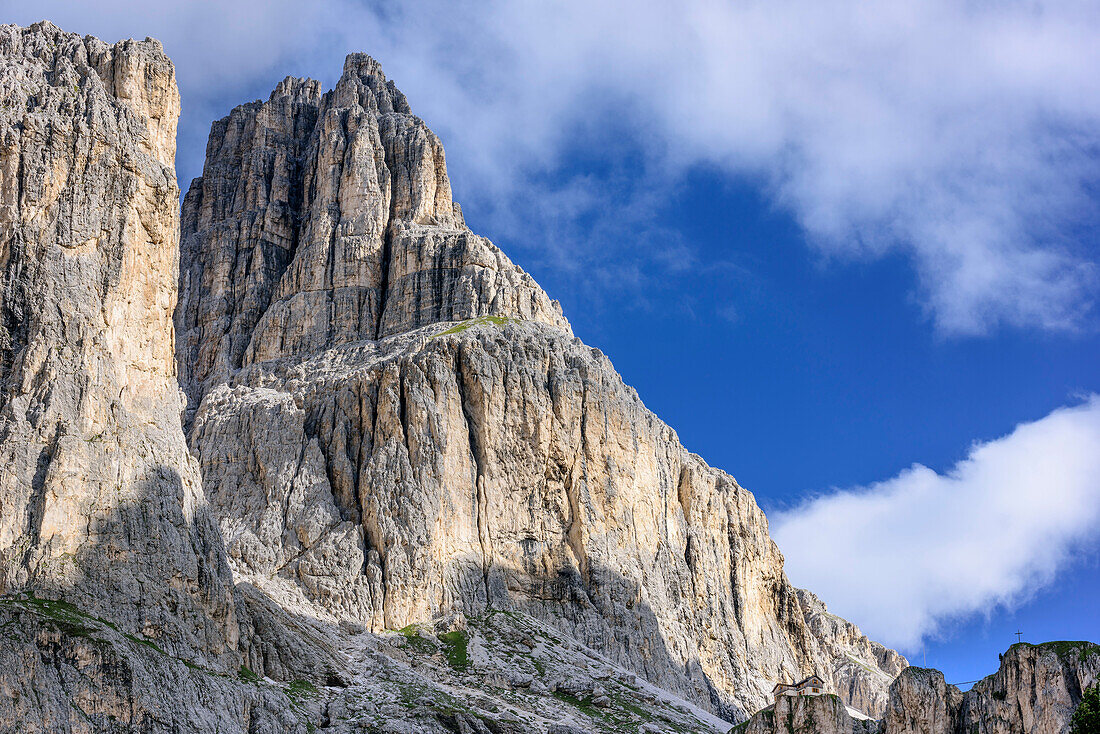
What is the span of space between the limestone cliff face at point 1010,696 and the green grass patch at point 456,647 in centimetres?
6624

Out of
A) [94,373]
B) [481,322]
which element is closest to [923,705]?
[94,373]

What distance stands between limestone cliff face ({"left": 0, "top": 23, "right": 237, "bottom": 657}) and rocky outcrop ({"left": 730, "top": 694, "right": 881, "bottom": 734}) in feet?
151

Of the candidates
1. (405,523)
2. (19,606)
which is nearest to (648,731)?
(405,523)

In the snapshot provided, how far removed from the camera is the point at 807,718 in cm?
8319

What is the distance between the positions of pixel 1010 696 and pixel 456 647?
7729 centimetres

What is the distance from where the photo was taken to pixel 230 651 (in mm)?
110188

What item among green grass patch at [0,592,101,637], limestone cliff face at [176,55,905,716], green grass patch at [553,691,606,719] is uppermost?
limestone cliff face at [176,55,905,716]

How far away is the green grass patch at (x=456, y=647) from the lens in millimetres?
140875

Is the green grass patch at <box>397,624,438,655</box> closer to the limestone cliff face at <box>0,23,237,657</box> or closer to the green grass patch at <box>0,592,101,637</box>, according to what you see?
the limestone cliff face at <box>0,23,237,657</box>

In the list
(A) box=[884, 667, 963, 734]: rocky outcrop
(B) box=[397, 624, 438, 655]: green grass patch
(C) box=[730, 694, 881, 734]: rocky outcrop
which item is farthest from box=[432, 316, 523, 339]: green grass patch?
(A) box=[884, 667, 963, 734]: rocky outcrop

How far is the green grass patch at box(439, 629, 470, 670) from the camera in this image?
141m

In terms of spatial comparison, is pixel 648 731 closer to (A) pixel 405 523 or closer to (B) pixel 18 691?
(A) pixel 405 523

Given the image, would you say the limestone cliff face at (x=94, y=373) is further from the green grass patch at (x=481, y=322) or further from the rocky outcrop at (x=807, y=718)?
the green grass patch at (x=481, y=322)

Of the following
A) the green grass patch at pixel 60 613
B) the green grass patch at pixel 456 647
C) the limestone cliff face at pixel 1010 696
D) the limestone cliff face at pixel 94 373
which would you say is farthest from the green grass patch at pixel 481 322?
the limestone cliff face at pixel 1010 696
